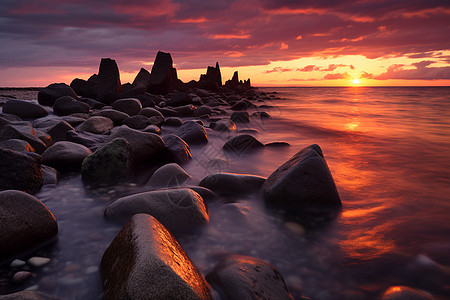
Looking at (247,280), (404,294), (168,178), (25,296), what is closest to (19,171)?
(168,178)

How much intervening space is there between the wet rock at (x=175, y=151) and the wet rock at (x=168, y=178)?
2.61 ft

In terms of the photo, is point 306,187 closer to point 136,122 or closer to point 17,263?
point 17,263

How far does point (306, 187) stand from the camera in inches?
103

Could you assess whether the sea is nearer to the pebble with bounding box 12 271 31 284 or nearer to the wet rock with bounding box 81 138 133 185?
the pebble with bounding box 12 271 31 284


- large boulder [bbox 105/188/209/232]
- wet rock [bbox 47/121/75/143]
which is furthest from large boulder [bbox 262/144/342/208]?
wet rock [bbox 47/121/75/143]

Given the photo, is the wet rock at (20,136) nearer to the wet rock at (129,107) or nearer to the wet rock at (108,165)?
the wet rock at (108,165)

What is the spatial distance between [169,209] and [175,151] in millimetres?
2022

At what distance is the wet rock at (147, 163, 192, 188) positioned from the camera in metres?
3.08

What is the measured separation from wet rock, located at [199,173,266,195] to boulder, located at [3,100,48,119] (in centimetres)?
828

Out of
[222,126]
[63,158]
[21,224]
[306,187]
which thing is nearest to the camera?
[21,224]

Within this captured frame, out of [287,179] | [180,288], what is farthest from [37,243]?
[287,179]

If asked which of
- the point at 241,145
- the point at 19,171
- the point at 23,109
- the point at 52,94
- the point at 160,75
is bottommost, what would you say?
the point at 241,145

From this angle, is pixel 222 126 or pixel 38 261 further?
pixel 222 126

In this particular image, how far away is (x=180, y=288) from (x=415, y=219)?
2.28m
